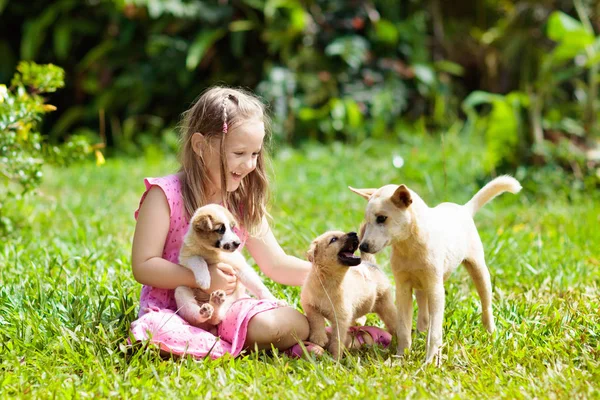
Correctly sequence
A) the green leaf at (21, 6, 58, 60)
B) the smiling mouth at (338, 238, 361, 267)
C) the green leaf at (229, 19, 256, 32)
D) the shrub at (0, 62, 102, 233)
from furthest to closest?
the green leaf at (21, 6, 58, 60) < the green leaf at (229, 19, 256, 32) < the shrub at (0, 62, 102, 233) < the smiling mouth at (338, 238, 361, 267)

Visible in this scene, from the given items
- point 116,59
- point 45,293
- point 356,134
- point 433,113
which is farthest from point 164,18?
point 45,293

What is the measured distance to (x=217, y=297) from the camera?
3246 millimetres

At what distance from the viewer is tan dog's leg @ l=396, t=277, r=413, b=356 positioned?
3.27 m

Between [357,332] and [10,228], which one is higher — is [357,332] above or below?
below

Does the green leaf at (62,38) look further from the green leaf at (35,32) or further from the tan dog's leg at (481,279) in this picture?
the tan dog's leg at (481,279)

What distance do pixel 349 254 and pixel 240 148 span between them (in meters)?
0.72

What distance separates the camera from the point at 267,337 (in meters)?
3.37

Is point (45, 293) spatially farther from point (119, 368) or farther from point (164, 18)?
point (164, 18)

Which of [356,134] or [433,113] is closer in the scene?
[356,134]

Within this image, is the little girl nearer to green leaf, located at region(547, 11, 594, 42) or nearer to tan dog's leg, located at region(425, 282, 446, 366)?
tan dog's leg, located at region(425, 282, 446, 366)

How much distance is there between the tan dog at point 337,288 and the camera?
3.17m

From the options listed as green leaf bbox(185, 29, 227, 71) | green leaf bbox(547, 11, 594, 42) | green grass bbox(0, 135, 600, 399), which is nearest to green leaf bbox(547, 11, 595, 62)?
green leaf bbox(547, 11, 594, 42)

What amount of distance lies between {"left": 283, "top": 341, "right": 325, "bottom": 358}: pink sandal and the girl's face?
776 millimetres

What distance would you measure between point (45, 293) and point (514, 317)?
2.27m
